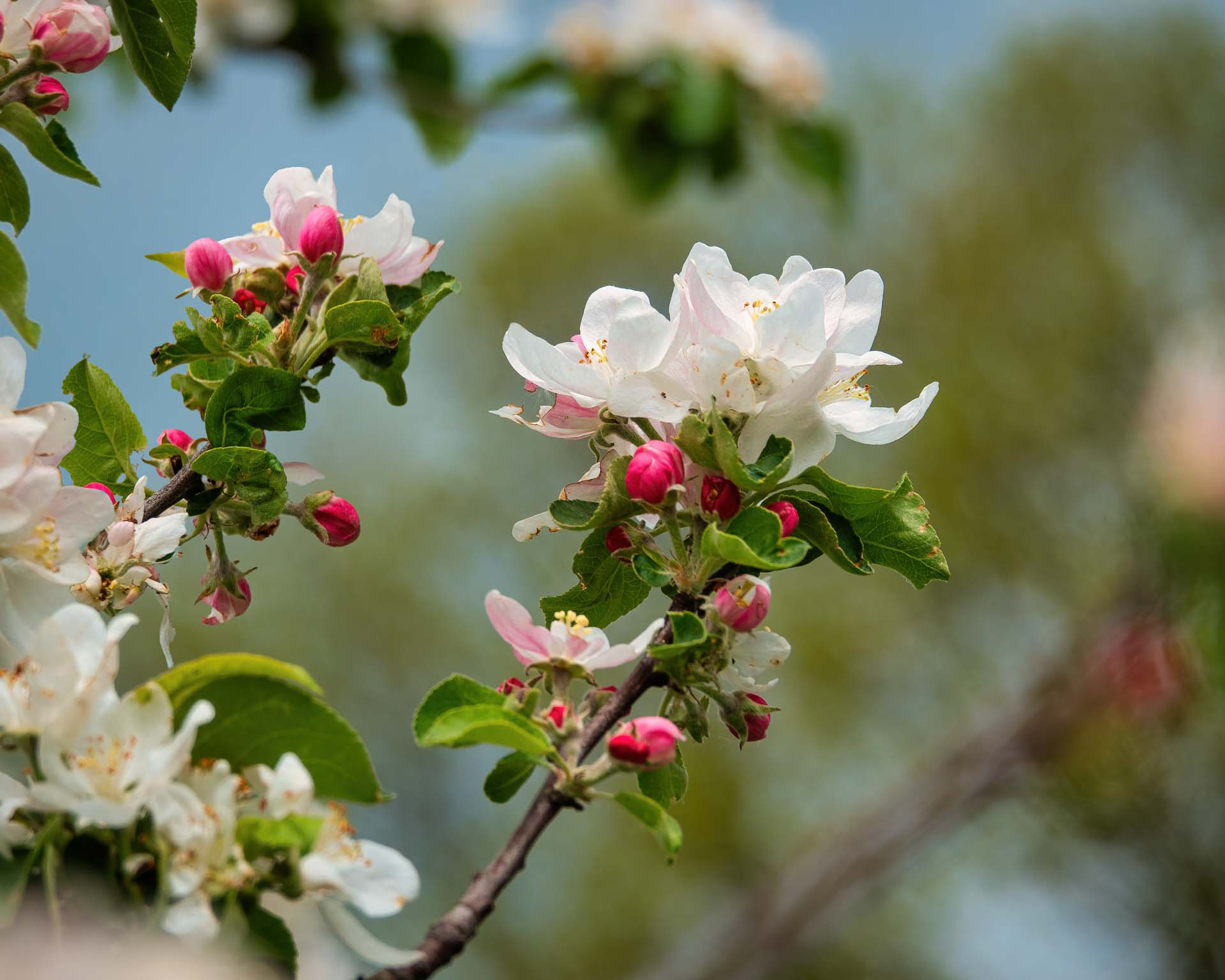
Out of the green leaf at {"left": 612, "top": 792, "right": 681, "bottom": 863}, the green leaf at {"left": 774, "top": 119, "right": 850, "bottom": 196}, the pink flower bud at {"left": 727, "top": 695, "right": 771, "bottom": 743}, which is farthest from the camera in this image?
the green leaf at {"left": 774, "top": 119, "right": 850, "bottom": 196}

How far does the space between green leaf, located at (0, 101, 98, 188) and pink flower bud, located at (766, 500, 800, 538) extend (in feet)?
1.60

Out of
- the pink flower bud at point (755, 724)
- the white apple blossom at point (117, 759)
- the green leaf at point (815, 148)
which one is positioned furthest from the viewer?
the green leaf at point (815, 148)

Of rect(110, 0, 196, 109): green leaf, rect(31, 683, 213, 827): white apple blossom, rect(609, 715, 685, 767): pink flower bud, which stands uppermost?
rect(110, 0, 196, 109): green leaf

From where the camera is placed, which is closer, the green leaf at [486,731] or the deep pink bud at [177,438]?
the green leaf at [486,731]

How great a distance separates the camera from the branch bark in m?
2.24

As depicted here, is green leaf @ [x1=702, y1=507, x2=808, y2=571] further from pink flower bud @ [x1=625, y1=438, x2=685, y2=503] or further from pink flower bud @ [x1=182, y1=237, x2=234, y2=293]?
pink flower bud @ [x1=182, y1=237, x2=234, y2=293]

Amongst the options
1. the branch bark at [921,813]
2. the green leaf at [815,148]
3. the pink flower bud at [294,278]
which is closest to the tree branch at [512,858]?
the pink flower bud at [294,278]

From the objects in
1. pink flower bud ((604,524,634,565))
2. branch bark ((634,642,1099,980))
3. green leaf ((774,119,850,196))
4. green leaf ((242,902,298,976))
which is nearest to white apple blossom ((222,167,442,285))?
pink flower bud ((604,524,634,565))

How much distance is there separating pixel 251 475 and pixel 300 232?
178mm

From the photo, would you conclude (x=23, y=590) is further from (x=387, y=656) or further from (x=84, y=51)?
(x=387, y=656)

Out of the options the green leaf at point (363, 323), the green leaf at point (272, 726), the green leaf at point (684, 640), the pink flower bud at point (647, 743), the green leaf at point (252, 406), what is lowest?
the green leaf at point (272, 726)

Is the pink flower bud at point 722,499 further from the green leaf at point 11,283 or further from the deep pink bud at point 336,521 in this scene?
the green leaf at point 11,283

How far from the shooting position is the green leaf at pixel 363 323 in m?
0.72

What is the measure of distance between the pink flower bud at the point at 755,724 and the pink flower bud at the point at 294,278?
43 centimetres
